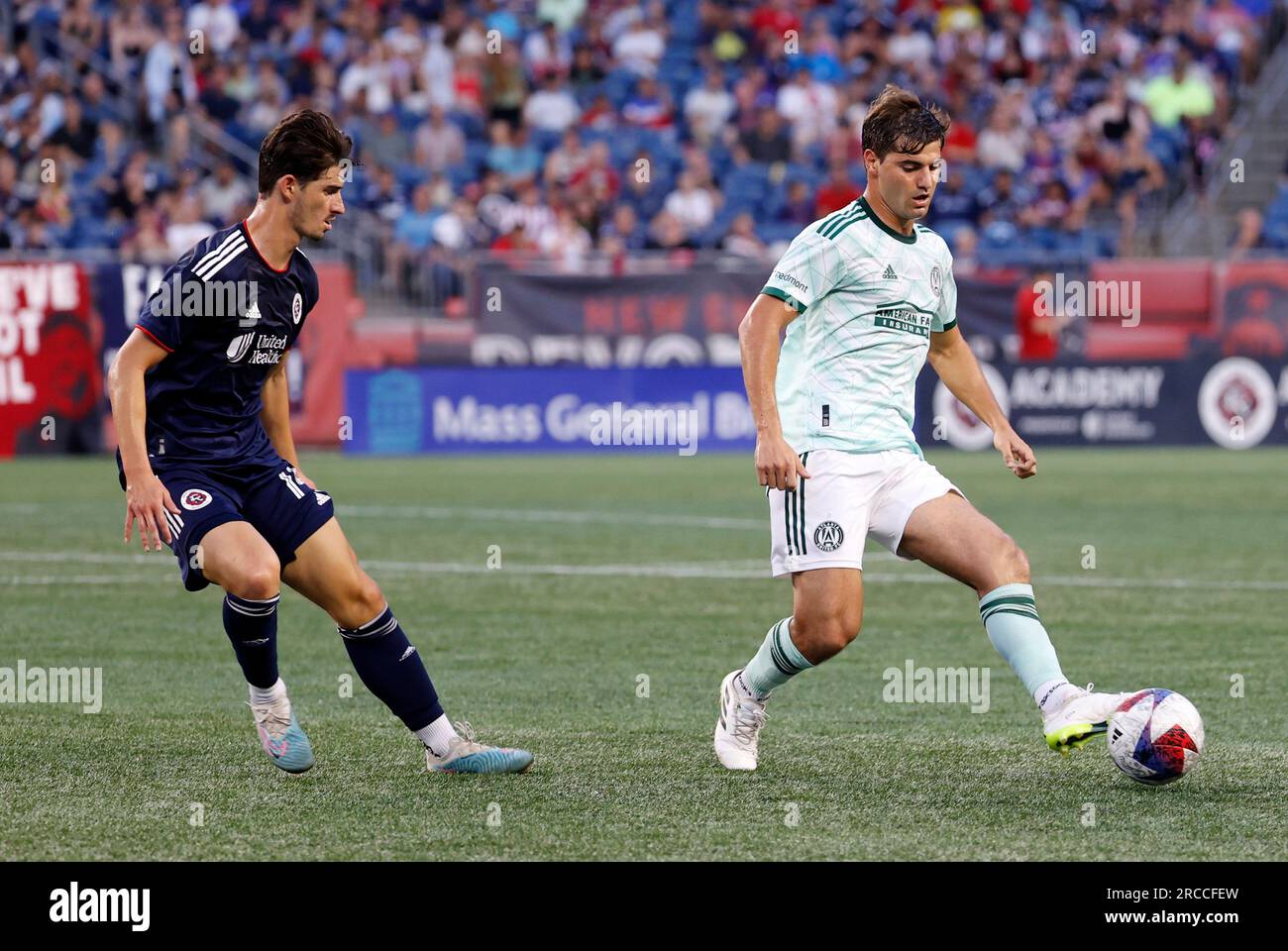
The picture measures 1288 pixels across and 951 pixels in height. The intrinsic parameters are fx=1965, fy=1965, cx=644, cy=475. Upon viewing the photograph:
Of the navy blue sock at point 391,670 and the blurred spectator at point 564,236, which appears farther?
the blurred spectator at point 564,236

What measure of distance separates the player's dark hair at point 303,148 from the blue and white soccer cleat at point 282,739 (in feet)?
5.25

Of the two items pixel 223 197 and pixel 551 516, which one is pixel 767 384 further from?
pixel 223 197

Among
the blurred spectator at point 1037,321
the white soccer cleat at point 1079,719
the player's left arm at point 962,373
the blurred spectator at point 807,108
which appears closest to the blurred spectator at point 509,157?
the blurred spectator at point 807,108

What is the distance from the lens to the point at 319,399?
2038 centimetres

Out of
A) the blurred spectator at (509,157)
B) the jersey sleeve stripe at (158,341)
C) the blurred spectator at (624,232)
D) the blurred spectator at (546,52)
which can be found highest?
the blurred spectator at (546,52)

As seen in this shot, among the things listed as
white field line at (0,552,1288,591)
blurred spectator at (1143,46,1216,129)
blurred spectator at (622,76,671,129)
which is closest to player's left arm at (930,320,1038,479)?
white field line at (0,552,1288,591)

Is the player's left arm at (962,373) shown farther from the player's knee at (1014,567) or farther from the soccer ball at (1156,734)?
the soccer ball at (1156,734)

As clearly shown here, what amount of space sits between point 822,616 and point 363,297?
15858mm

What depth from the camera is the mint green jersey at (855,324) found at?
6109mm

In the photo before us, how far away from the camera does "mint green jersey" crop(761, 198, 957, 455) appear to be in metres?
6.11

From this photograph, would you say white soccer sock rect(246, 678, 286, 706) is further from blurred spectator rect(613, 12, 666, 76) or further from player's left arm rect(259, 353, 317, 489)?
blurred spectator rect(613, 12, 666, 76)

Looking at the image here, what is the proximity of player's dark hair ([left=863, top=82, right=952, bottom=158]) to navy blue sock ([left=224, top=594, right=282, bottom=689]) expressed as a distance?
7.52ft
